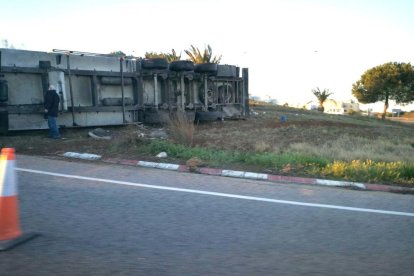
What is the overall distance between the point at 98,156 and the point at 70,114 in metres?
4.67

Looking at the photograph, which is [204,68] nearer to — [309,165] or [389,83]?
[309,165]

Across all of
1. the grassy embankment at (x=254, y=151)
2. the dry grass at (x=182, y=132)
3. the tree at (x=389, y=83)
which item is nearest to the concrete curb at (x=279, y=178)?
the grassy embankment at (x=254, y=151)

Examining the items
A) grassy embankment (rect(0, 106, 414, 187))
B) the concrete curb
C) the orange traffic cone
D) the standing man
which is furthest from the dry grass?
the orange traffic cone

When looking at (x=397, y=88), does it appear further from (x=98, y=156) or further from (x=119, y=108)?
(x=98, y=156)

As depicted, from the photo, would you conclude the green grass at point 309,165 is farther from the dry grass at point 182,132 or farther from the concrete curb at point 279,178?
the dry grass at point 182,132

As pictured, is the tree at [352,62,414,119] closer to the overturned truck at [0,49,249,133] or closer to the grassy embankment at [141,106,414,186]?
the overturned truck at [0,49,249,133]

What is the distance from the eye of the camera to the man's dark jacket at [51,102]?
38.9 feet

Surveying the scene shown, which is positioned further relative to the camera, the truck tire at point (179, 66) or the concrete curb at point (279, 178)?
the truck tire at point (179, 66)

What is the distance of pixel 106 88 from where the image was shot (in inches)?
578

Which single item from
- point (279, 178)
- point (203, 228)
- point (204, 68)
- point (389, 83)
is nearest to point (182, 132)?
point (279, 178)

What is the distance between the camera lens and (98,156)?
31.6ft

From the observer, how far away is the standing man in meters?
11.9

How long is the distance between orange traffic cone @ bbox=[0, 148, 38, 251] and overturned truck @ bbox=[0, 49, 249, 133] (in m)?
8.71

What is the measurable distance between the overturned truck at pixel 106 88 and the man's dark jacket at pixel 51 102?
839mm
